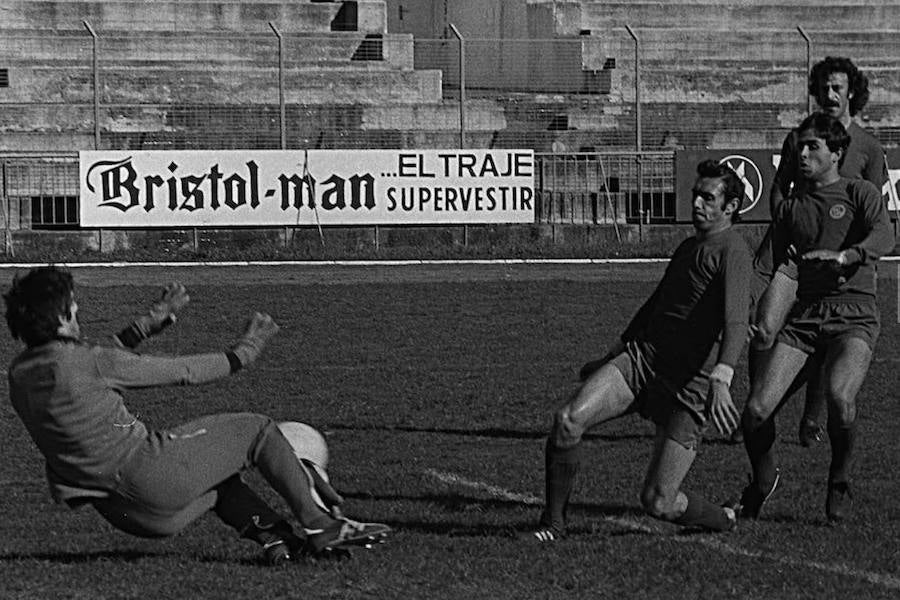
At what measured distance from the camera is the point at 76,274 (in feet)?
80.1

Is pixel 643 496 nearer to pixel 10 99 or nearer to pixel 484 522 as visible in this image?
pixel 484 522

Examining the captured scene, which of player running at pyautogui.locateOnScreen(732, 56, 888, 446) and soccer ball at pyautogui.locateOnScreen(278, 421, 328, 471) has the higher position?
player running at pyautogui.locateOnScreen(732, 56, 888, 446)

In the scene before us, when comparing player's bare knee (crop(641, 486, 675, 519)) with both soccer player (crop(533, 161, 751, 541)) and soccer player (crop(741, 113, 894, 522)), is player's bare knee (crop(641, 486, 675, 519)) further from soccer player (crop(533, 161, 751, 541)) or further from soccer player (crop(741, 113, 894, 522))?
soccer player (crop(741, 113, 894, 522))

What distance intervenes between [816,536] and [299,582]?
249cm

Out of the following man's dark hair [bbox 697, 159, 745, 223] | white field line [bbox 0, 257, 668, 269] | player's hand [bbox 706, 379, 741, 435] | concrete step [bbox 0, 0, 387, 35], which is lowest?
white field line [bbox 0, 257, 668, 269]

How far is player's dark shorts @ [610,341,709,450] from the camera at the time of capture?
25.3 feet

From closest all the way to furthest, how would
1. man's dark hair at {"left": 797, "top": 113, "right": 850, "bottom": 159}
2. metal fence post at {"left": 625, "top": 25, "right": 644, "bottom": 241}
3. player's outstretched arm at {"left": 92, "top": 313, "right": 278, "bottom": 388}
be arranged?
1. player's outstretched arm at {"left": 92, "top": 313, "right": 278, "bottom": 388}
2. man's dark hair at {"left": 797, "top": 113, "right": 850, "bottom": 159}
3. metal fence post at {"left": 625, "top": 25, "right": 644, "bottom": 241}

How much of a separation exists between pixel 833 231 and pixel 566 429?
173cm

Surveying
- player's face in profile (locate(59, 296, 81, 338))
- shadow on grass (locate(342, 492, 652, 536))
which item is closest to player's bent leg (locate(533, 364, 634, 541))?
shadow on grass (locate(342, 492, 652, 536))

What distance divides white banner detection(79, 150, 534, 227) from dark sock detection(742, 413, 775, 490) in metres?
20.0

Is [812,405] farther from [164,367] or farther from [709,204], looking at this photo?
[164,367]

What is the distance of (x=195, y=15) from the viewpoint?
112 ft

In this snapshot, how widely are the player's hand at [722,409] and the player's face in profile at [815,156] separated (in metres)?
1.52

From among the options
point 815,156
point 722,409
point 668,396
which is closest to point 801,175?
point 815,156
